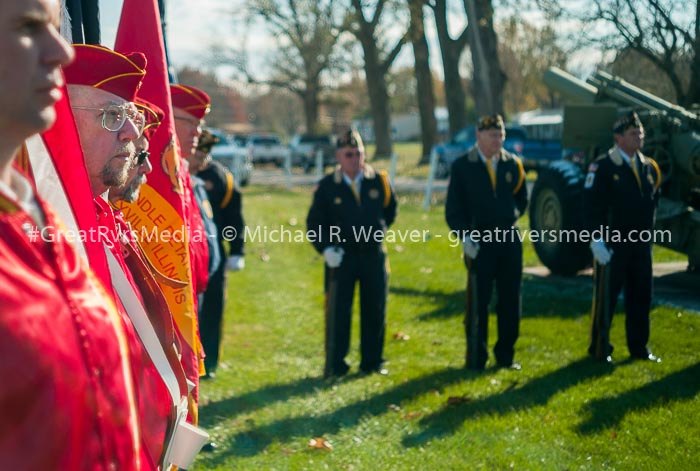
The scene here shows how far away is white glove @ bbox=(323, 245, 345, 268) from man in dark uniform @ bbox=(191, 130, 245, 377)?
36.3 inches

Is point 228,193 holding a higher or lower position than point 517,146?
lower

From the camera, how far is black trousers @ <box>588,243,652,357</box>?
753 cm

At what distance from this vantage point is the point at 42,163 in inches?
92.5

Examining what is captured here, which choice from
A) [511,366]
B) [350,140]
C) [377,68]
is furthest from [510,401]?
[377,68]

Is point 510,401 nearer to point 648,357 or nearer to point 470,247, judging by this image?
point 470,247

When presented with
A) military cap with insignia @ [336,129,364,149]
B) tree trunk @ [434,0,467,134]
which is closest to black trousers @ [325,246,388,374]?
military cap with insignia @ [336,129,364,149]

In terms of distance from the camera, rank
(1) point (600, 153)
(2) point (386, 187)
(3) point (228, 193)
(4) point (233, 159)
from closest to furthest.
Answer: (2) point (386, 187) < (3) point (228, 193) < (1) point (600, 153) < (4) point (233, 159)

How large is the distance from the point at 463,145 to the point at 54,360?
84.2 feet

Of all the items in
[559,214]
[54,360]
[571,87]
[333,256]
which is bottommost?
[333,256]

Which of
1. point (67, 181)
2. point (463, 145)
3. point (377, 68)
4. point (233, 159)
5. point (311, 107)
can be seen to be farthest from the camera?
point (311, 107)

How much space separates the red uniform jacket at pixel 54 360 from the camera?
1.62 meters

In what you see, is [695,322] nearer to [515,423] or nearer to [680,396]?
[680,396]

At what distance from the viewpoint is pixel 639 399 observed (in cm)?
636

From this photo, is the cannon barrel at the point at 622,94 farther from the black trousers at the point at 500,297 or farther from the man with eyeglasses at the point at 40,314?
the man with eyeglasses at the point at 40,314
